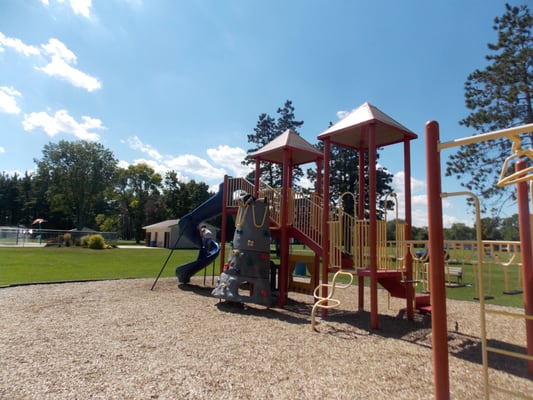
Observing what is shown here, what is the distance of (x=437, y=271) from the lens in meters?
3.19

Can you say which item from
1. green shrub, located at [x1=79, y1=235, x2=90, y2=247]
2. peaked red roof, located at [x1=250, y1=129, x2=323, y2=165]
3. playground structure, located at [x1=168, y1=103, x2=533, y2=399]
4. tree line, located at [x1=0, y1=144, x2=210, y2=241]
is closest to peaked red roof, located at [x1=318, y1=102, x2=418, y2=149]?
playground structure, located at [x1=168, y1=103, x2=533, y2=399]

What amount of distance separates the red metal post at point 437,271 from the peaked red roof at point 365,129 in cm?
405

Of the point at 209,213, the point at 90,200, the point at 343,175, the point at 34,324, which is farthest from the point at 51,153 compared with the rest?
the point at 34,324

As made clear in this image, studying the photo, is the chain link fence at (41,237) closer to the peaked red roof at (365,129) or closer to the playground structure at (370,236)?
the playground structure at (370,236)

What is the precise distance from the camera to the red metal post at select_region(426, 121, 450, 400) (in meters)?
3.10

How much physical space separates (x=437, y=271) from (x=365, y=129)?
5.65 metres

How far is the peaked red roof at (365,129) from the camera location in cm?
742

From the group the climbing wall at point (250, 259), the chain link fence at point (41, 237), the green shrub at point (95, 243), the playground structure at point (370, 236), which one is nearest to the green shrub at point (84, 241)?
the chain link fence at point (41, 237)

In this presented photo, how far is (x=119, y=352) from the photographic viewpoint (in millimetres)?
4941

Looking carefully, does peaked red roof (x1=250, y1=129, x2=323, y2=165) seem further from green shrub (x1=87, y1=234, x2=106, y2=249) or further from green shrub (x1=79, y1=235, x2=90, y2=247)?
green shrub (x1=79, y1=235, x2=90, y2=247)

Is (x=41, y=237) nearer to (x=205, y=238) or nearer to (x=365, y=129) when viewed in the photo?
(x=205, y=238)

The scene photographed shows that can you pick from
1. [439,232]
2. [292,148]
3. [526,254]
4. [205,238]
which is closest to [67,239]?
[205,238]

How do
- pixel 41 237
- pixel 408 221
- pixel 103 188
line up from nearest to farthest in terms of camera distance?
pixel 408 221
pixel 41 237
pixel 103 188

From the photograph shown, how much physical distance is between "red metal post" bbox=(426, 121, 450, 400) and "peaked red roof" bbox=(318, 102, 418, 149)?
4.05 metres
